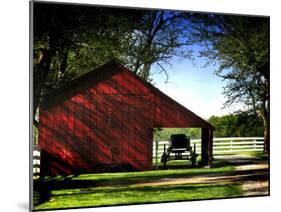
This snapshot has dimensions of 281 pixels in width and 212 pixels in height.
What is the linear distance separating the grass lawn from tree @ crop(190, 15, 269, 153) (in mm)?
1110

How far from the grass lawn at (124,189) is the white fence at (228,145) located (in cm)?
26

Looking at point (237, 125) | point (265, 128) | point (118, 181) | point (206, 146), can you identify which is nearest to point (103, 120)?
point (118, 181)

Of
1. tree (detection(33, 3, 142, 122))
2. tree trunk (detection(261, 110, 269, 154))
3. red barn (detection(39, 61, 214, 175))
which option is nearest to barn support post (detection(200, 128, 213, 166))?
red barn (detection(39, 61, 214, 175))

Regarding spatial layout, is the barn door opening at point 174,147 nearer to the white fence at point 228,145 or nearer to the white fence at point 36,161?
the white fence at point 228,145

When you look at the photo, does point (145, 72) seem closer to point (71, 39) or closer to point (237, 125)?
point (71, 39)

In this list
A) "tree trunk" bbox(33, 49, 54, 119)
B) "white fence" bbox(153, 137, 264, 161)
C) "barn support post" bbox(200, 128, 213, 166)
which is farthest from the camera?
"barn support post" bbox(200, 128, 213, 166)

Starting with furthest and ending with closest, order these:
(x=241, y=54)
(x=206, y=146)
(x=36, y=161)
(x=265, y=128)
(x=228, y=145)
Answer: (x=265, y=128)
(x=241, y=54)
(x=228, y=145)
(x=206, y=146)
(x=36, y=161)

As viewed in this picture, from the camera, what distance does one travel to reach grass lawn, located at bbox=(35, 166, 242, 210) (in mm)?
7418

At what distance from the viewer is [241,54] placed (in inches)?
331

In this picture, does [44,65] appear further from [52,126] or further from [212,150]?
[212,150]

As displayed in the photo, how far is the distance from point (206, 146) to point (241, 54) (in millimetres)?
1518

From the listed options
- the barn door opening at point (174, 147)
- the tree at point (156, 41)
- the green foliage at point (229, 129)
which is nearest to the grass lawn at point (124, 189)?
the barn door opening at point (174, 147)

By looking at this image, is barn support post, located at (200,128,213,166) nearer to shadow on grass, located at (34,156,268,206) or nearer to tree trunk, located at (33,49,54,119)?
shadow on grass, located at (34,156,268,206)
